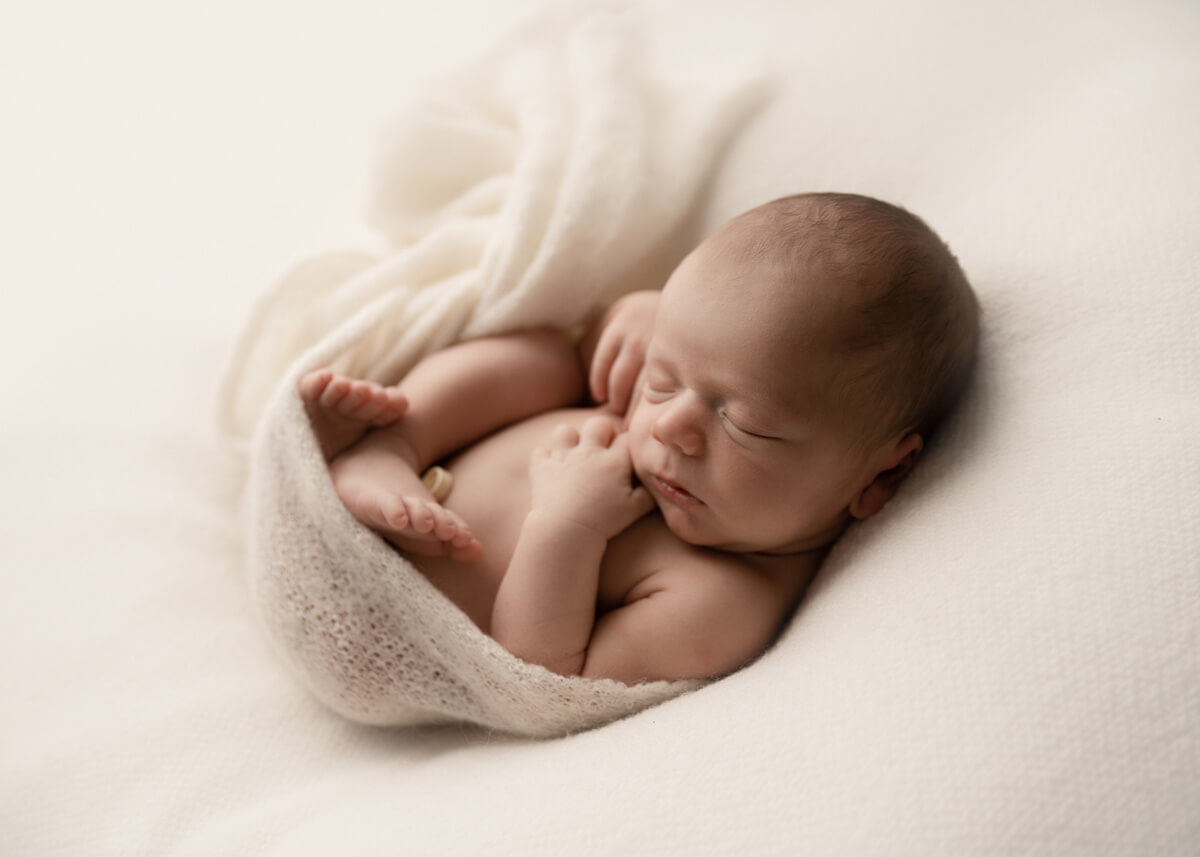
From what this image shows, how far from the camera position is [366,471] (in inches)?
39.5

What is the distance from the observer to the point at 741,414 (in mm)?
897

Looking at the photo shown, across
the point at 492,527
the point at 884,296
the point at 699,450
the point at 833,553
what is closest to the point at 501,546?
the point at 492,527

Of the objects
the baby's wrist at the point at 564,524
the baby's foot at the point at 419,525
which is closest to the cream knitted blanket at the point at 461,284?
the baby's foot at the point at 419,525

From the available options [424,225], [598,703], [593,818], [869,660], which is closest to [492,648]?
[598,703]

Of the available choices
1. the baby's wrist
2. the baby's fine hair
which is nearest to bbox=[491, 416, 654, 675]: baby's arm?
the baby's wrist

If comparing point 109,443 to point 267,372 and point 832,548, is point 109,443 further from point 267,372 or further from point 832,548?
point 832,548

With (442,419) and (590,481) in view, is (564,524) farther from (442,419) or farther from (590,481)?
(442,419)

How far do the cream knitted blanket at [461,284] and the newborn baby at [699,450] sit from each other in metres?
0.04

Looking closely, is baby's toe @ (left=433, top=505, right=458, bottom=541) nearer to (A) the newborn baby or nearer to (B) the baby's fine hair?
(A) the newborn baby

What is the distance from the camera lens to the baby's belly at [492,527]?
3.32 feet

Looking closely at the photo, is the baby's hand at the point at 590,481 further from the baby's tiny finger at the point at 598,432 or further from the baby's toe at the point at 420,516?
the baby's toe at the point at 420,516

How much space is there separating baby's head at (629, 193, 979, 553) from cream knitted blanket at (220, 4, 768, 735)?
22cm

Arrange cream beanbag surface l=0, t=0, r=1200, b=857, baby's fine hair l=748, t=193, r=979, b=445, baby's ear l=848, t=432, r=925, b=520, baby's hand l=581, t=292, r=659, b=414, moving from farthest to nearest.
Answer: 1. baby's hand l=581, t=292, r=659, b=414
2. baby's ear l=848, t=432, r=925, b=520
3. baby's fine hair l=748, t=193, r=979, b=445
4. cream beanbag surface l=0, t=0, r=1200, b=857

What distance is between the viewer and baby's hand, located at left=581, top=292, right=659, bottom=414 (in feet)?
3.62
